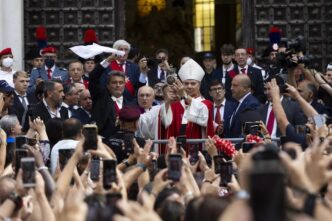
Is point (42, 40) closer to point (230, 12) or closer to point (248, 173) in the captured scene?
point (230, 12)

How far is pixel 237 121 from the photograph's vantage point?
16.3 metres

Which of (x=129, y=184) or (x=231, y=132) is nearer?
(x=129, y=184)

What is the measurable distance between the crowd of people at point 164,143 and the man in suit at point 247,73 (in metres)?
0.02

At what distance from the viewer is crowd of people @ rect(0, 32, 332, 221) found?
7254 millimetres

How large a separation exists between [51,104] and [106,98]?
0.78 m

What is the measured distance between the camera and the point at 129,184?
414 inches

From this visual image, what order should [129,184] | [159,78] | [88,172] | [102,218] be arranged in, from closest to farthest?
1. [102,218]
2. [129,184]
3. [88,172]
4. [159,78]

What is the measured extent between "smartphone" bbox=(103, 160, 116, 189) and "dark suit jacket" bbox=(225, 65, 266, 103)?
9974 millimetres

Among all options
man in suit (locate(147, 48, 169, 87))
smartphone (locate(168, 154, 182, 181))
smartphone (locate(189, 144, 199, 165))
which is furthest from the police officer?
man in suit (locate(147, 48, 169, 87))

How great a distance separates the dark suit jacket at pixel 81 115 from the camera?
658 inches

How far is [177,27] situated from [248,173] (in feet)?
83.0

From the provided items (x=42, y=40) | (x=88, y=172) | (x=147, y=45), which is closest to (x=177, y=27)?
(x=147, y=45)

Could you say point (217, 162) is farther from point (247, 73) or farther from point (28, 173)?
point (247, 73)

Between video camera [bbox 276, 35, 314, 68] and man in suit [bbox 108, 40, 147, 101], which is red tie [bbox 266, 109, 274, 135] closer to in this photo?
video camera [bbox 276, 35, 314, 68]
